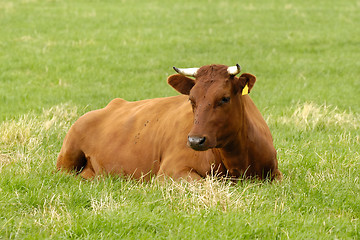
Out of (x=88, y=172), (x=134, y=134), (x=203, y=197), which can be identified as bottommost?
(x=88, y=172)

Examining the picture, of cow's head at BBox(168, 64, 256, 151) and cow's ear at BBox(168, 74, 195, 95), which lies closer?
cow's head at BBox(168, 64, 256, 151)

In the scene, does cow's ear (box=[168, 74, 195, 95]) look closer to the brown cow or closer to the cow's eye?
the brown cow

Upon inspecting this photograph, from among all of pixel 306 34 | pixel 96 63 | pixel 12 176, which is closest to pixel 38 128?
pixel 12 176

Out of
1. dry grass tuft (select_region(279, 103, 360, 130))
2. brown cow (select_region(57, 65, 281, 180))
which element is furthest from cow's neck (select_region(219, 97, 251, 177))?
dry grass tuft (select_region(279, 103, 360, 130))

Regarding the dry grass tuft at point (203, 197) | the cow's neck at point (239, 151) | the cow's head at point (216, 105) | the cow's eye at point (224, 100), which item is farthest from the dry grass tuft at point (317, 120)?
the dry grass tuft at point (203, 197)

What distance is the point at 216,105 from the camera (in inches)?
245

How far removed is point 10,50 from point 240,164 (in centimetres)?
1186

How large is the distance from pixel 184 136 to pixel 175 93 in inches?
251

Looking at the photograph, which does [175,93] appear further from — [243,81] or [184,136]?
[243,81]

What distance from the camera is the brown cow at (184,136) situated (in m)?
6.25

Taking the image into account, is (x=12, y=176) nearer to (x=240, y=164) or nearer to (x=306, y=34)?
(x=240, y=164)

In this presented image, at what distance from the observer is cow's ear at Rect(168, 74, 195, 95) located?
668cm

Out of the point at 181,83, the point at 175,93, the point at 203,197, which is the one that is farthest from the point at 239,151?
the point at 175,93

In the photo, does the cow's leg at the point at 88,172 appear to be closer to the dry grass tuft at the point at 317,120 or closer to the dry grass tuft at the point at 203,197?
the dry grass tuft at the point at 203,197
